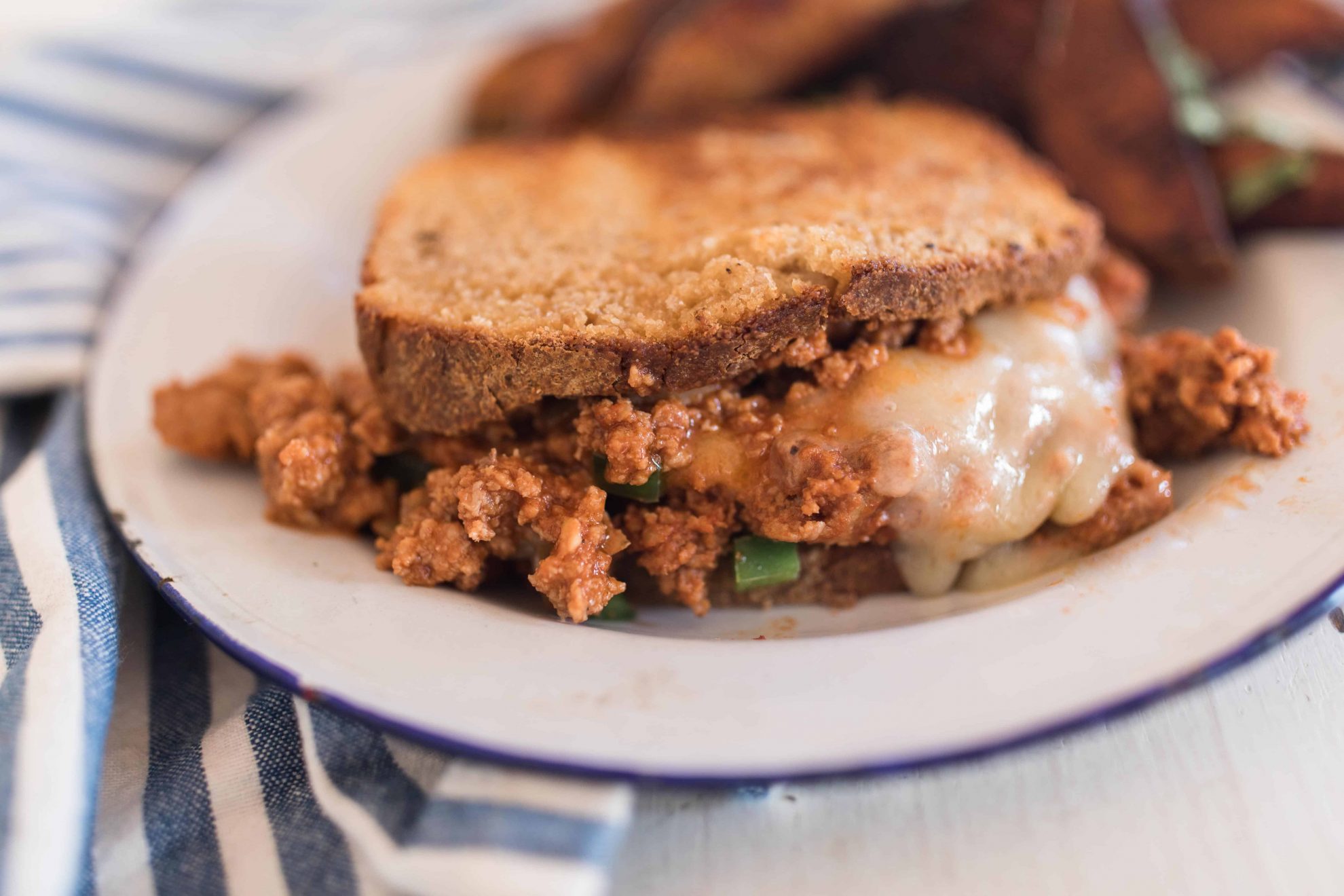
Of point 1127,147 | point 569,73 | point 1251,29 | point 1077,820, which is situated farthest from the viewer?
point 569,73

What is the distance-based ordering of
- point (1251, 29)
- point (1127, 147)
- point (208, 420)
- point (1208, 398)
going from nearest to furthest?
1. point (1208, 398)
2. point (208, 420)
3. point (1127, 147)
4. point (1251, 29)

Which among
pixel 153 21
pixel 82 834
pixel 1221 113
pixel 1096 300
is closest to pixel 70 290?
pixel 153 21

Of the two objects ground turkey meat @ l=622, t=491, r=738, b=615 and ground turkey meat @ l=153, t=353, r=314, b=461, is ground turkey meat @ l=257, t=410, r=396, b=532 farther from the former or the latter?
ground turkey meat @ l=622, t=491, r=738, b=615

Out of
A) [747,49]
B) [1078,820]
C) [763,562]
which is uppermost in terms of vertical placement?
[747,49]

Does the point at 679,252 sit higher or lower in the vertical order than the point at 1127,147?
higher

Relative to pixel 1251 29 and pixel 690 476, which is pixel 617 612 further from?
pixel 1251 29

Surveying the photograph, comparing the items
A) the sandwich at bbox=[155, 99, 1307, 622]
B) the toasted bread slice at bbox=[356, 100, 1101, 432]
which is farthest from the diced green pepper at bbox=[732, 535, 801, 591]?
the toasted bread slice at bbox=[356, 100, 1101, 432]

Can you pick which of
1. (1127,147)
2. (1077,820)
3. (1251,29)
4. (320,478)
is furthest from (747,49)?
(1077,820)
